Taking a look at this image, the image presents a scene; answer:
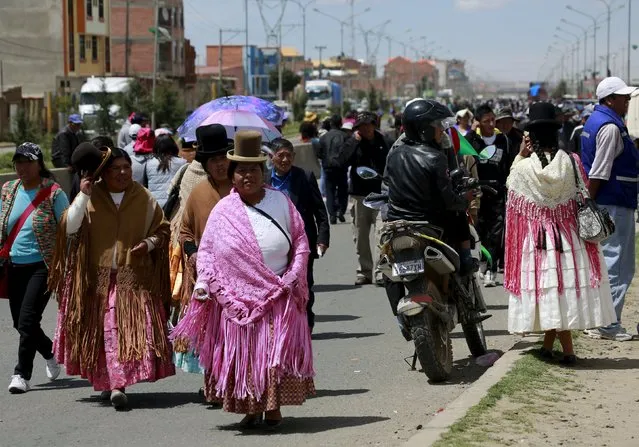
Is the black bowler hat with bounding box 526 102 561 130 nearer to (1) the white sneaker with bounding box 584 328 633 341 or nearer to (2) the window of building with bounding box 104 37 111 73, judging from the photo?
(1) the white sneaker with bounding box 584 328 633 341

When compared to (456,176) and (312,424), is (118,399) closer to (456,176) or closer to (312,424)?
(312,424)

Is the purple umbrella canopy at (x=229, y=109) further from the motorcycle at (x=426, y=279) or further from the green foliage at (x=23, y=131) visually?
the green foliage at (x=23, y=131)

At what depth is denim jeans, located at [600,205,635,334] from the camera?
10586mm

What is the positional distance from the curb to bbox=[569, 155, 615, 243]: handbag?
3.36 feet

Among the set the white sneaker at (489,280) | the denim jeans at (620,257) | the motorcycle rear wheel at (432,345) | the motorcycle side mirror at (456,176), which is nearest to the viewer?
the motorcycle rear wheel at (432,345)

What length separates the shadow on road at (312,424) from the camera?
787cm

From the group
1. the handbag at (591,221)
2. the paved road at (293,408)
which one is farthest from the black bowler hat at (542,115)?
the paved road at (293,408)

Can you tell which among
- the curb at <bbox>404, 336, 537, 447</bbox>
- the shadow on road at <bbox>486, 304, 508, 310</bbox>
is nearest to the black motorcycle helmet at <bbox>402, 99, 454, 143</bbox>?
the curb at <bbox>404, 336, 537, 447</bbox>

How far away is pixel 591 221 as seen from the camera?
30.1 ft

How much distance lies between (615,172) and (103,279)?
4241 millimetres

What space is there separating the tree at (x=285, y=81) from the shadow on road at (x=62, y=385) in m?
110

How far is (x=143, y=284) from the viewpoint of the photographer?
29.0 ft

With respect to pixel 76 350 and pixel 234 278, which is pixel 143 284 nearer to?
pixel 76 350

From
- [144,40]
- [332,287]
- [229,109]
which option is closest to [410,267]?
[229,109]
